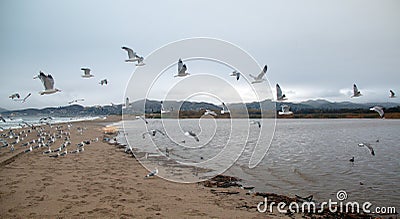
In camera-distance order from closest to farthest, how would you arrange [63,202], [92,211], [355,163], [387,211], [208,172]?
[92,211] → [63,202] → [387,211] → [208,172] → [355,163]

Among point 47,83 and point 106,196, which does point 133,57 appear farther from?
point 106,196

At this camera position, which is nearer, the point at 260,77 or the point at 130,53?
the point at 130,53

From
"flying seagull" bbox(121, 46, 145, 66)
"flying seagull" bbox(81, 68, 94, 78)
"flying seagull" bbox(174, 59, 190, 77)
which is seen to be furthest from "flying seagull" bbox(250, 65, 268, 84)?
"flying seagull" bbox(81, 68, 94, 78)

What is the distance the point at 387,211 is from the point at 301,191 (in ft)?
9.98

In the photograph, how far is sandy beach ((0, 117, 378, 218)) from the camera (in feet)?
26.8

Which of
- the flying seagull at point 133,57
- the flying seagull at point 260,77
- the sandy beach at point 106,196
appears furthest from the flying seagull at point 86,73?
the flying seagull at point 260,77

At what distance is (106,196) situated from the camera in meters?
9.68

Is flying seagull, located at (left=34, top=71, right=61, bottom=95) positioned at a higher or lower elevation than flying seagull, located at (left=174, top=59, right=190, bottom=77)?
lower

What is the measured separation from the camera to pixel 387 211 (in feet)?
31.6

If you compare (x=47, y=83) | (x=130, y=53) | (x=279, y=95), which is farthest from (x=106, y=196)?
(x=279, y=95)

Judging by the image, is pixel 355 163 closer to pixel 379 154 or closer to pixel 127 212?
pixel 379 154

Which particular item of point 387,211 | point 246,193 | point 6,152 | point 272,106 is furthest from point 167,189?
point 6,152

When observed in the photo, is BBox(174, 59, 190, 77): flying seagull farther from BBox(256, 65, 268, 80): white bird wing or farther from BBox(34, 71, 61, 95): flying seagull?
BBox(34, 71, 61, 95): flying seagull

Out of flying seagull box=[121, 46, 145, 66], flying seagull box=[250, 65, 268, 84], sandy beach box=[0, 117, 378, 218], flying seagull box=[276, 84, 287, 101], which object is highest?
flying seagull box=[121, 46, 145, 66]
